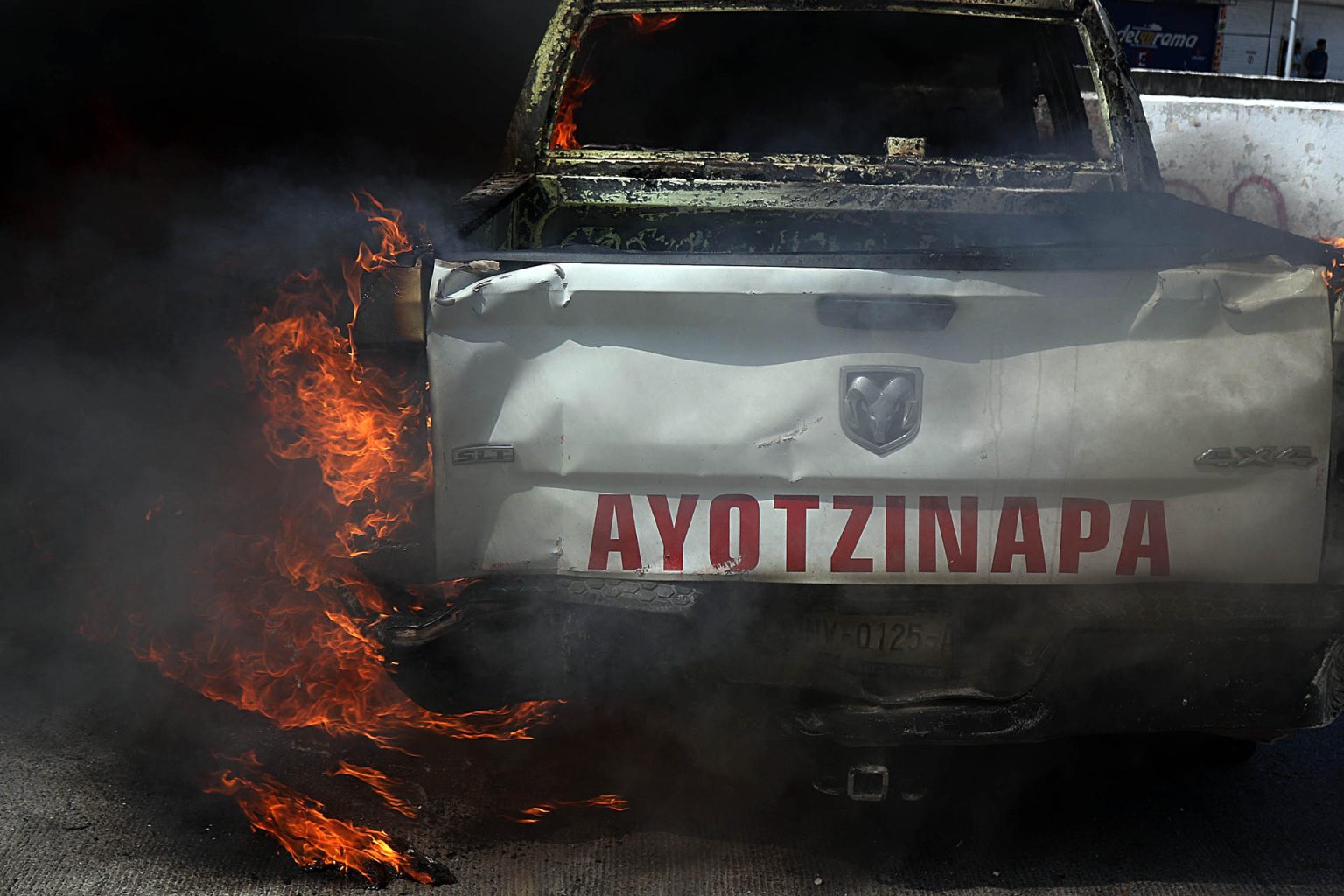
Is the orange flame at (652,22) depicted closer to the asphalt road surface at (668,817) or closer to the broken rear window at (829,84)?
the broken rear window at (829,84)

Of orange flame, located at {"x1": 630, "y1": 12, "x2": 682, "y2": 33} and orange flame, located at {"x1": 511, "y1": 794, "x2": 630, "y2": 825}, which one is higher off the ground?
orange flame, located at {"x1": 630, "y1": 12, "x2": 682, "y2": 33}

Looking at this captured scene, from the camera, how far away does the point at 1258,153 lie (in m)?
10.6

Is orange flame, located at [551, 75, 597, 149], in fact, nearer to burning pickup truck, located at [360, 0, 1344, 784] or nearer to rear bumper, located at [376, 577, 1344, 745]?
burning pickup truck, located at [360, 0, 1344, 784]

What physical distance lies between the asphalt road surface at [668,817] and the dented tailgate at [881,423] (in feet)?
2.20

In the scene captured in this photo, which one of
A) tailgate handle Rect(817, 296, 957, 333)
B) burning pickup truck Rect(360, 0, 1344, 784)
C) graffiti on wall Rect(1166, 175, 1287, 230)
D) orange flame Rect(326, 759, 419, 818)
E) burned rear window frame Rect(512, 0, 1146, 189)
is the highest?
burned rear window frame Rect(512, 0, 1146, 189)

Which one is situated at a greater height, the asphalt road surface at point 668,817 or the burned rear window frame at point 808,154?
the burned rear window frame at point 808,154

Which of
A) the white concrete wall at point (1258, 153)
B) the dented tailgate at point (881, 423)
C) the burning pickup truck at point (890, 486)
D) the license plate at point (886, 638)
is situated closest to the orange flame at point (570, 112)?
the burning pickup truck at point (890, 486)

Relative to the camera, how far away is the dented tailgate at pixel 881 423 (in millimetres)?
2639

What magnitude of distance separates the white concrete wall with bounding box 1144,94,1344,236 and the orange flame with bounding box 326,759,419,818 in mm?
9235

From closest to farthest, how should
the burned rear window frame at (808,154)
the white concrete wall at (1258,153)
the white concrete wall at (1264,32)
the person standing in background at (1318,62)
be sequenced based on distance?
the burned rear window frame at (808,154)
the white concrete wall at (1258,153)
the person standing in background at (1318,62)
the white concrete wall at (1264,32)

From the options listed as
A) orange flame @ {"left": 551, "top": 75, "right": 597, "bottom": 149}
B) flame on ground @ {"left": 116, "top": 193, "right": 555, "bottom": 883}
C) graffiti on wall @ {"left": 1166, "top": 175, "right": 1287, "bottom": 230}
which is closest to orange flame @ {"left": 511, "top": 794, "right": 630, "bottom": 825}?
flame on ground @ {"left": 116, "top": 193, "right": 555, "bottom": 883}

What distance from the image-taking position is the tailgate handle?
2.62 metres

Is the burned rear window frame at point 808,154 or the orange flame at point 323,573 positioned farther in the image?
the burned rear window frame at point 808,154

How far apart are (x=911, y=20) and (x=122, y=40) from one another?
6252mm
